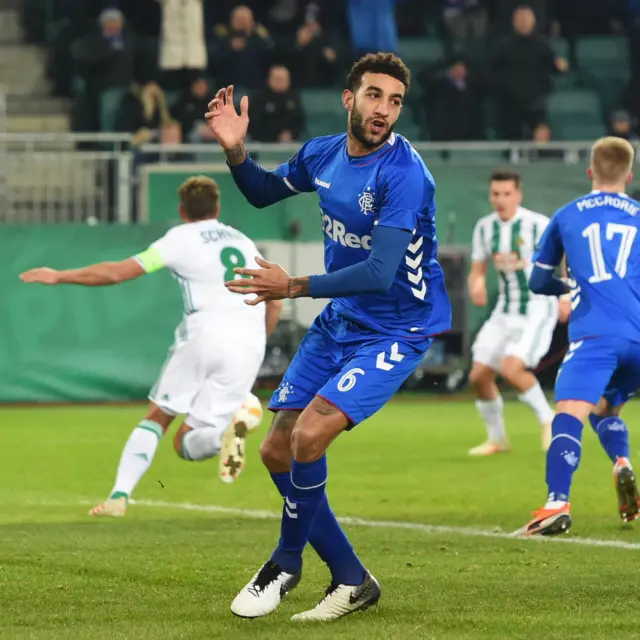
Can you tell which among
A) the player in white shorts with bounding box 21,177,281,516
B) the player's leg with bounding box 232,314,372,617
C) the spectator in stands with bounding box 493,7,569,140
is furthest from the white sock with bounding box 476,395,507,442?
the spectator in stands with bounding box 493,7,569,140

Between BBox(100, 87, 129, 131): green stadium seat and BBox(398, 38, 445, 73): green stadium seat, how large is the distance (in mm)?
4207

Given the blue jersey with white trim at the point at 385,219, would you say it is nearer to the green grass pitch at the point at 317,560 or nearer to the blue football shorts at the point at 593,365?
the green grass pitch at the point at 317,560

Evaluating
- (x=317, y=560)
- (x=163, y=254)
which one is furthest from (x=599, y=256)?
(x=163, y=254)

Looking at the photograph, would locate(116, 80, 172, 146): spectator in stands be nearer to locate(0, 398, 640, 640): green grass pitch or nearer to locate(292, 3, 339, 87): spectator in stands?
locate(292, 3, 339, 87): spectator in stands

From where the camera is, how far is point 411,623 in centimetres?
617

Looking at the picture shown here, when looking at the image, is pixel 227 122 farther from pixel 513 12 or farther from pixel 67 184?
pixel 513 12

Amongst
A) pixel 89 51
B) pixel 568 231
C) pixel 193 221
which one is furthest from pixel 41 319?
pixel 568 231

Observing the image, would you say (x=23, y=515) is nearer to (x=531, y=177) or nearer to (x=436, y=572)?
(x=436, y=572)

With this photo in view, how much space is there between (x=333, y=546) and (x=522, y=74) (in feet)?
50.8

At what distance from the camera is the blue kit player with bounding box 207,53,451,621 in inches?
244

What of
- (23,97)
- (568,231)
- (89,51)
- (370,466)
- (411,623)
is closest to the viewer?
(411,623)

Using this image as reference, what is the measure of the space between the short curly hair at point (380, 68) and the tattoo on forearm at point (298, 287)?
2.96ft

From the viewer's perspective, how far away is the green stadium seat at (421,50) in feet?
76.2

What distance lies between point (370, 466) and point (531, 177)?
756 centimetres
